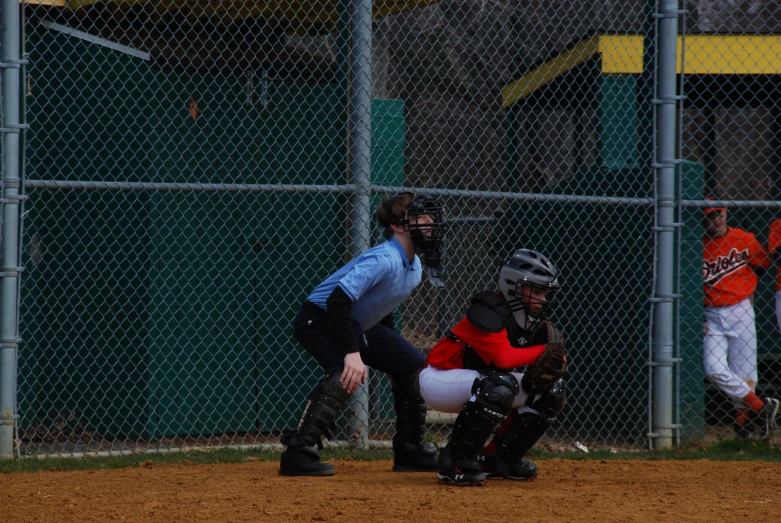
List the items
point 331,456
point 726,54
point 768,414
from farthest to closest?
1. point 726,54
2. point 768,414
3. point 331,456

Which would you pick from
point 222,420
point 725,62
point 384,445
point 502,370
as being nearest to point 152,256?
point 222,420

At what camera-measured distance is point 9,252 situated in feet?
17.9

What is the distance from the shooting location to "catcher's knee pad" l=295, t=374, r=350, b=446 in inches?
192

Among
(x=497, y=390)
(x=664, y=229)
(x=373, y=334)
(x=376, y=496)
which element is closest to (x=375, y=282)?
(x=373, y=334)

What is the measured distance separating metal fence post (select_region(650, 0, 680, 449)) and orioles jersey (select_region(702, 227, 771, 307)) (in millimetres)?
972

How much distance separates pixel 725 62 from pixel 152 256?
560cm

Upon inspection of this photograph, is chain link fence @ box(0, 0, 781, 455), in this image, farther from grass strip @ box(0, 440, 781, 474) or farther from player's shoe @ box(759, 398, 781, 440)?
player's shoe @ box(759, 398, 781, 440)

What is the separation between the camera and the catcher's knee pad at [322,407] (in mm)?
4887

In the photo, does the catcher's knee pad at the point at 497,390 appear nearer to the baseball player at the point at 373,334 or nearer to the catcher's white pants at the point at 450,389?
the catcher's white pants at the point at 450,389

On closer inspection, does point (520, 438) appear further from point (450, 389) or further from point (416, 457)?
point (416, 457)

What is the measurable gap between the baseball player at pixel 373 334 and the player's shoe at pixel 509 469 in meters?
0.42

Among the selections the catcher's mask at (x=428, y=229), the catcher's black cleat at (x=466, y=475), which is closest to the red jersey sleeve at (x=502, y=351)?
the catcher's mask at (x=428, y=229)

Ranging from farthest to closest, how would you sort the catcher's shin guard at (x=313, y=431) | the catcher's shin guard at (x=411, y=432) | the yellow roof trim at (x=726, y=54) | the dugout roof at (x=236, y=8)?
1. the yellow roof trim at (x=726, y=54)
2. the dugout roof at (x=236, y=8)
3. the catcher's shin guard at (x=411, y=432)
4. the catcher's shin guard at (x=313, y=431)

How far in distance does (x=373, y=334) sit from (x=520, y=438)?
3.22 feet
